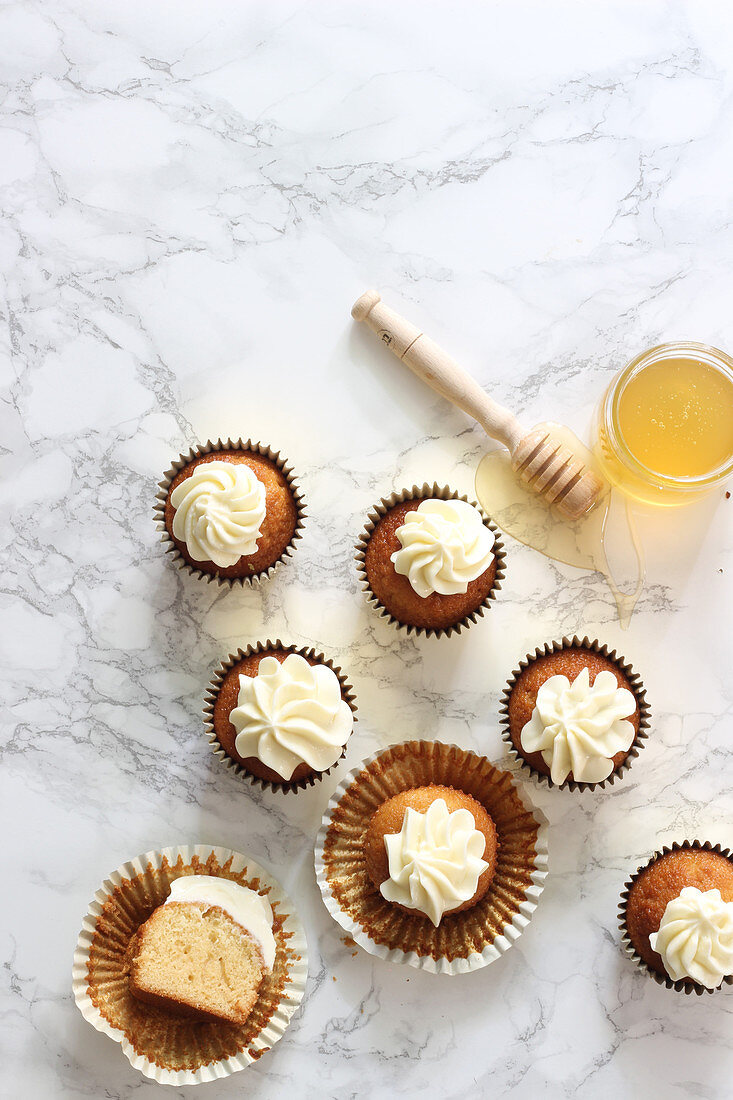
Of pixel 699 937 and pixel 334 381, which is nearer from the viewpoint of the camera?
pixel 699 937

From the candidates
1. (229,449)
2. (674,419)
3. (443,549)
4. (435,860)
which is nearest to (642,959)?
(435,860)

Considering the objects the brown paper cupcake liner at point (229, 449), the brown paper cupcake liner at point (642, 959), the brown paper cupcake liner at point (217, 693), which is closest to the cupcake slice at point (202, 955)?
the brown paper cupcake liner at point (217, 693)

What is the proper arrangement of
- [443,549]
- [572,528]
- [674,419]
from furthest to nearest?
1. [572,528]
2. [674,419]
3. [443,549]

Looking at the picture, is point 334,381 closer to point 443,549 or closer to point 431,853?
point 443,549

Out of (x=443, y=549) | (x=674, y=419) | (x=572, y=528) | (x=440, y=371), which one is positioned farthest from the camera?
(x=572, y=528)

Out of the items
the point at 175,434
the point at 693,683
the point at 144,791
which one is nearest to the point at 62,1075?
the point at 144,791

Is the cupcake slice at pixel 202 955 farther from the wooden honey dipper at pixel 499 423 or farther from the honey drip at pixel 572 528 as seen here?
the wooden honey dipper at pixel 499 423

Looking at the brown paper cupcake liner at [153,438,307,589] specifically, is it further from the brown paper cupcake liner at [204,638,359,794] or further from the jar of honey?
the jar of honey
